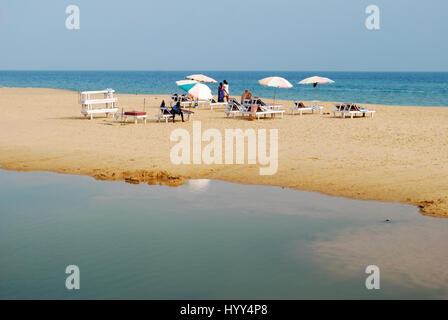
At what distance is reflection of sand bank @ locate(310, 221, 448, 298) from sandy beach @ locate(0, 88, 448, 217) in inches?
47.7

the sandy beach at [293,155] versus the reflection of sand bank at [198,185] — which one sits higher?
the sandy beach at [293,155]

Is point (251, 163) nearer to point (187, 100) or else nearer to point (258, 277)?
point (258, 277)

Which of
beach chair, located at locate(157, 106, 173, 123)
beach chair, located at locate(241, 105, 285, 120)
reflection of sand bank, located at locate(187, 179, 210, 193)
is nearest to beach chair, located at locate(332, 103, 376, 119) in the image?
beach chair, located at locate(241, 105, 285, 120)

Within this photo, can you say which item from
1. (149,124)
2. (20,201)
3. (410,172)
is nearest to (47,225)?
(20,201)

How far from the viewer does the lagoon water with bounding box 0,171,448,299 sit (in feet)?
20.2

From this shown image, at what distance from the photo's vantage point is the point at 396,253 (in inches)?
281

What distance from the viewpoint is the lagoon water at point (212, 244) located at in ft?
20.2

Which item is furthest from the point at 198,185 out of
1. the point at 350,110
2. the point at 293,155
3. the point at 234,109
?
the point at 350,110

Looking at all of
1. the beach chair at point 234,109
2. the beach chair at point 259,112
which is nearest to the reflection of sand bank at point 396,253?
the beach chair at point 259,112

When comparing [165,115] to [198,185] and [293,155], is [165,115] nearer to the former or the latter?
[293,155]

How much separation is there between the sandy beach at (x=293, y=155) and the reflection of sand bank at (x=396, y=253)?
1211 mm

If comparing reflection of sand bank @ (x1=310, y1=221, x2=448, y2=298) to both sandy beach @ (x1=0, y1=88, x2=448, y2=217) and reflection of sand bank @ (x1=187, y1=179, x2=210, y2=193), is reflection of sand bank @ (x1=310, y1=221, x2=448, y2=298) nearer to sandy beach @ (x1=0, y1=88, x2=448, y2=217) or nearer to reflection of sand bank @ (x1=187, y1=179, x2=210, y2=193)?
sandy beach @ (x1=0, y1=88, x2=448, y2=217)

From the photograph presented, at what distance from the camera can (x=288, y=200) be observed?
974cm

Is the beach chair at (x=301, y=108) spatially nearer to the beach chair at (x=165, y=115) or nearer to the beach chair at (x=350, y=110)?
the beach chair at (x=350, y=110)
